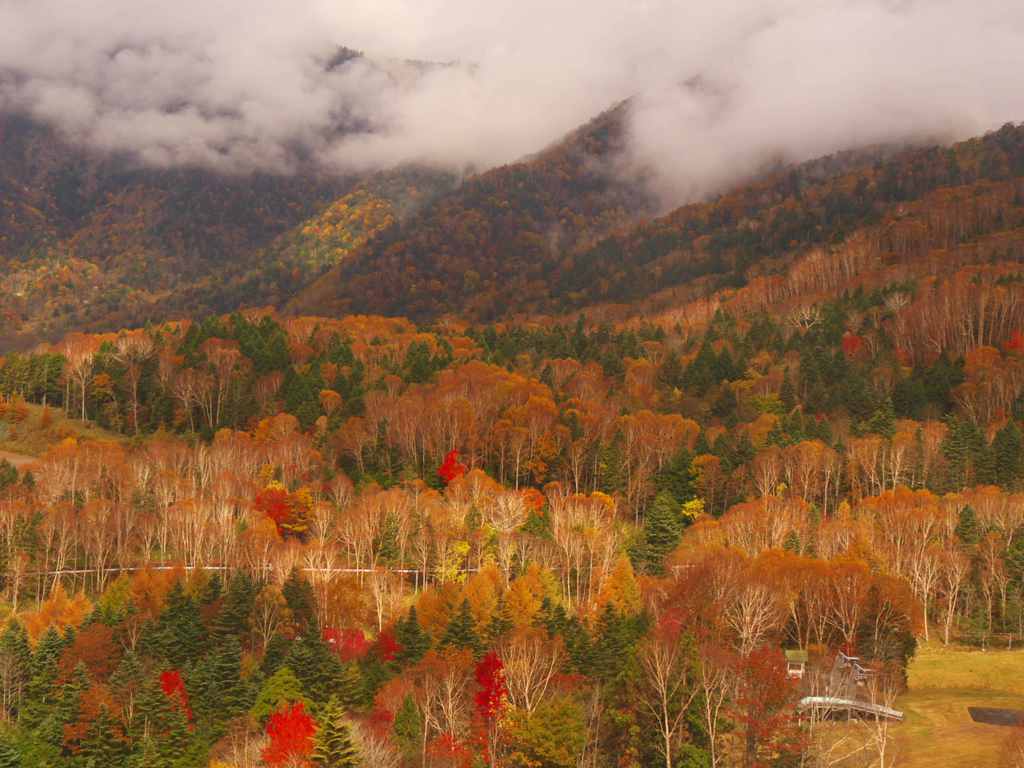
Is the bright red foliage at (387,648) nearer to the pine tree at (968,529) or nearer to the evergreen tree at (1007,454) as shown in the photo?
the pine tree at (968,529)

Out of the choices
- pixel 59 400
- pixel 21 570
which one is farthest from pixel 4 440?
pixel 21 570

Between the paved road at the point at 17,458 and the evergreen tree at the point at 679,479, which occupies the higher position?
the paved road at the point at 17,458

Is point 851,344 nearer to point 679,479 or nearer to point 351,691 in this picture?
point 679,479

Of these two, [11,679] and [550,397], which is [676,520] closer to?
[550,397]

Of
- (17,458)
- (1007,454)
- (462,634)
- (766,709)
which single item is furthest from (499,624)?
(17,458)

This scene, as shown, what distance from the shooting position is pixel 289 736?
51.8m

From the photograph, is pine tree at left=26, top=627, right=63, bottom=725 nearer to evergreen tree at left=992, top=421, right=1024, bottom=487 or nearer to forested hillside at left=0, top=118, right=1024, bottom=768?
forested hillside at left=0, top=118, right=1024, bottom=768

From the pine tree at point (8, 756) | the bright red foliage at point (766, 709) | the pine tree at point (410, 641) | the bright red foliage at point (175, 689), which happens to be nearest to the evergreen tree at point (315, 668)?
the pine tree at point (410, 641)

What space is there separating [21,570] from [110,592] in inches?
399

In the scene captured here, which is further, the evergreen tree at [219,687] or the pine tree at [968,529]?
the pine tree at [968,529]

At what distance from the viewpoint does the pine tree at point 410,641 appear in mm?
63125

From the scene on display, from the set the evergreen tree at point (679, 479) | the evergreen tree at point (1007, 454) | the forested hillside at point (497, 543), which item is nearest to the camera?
the forested hillside at point (497, 543)

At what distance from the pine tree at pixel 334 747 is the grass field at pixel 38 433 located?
259ft

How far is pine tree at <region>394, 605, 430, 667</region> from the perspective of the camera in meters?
63.1
